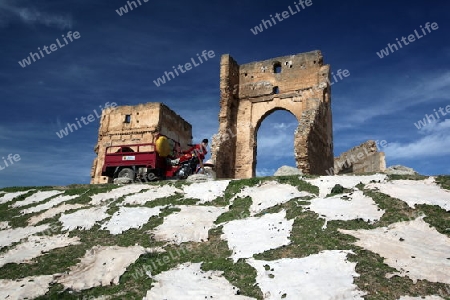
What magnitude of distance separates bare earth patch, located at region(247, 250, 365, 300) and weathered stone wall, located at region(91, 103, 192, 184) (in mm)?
22054

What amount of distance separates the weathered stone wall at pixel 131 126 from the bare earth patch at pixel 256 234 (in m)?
19.9

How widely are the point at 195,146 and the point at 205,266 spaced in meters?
9.60

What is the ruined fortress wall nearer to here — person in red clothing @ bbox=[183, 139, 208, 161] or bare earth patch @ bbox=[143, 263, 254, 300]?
person in red clothing @ bbox=[183, 139, 208, 161]

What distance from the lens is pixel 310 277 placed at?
498 cm

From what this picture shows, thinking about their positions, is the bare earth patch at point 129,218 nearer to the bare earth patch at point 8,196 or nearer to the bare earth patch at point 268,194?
the bare earth patch at point 268,194

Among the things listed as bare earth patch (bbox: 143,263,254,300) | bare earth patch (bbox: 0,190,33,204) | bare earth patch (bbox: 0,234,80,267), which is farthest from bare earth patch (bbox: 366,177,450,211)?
bare earth patch (bbox: 0,190,33,204)

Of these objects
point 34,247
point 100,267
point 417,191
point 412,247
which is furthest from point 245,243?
point 34,247

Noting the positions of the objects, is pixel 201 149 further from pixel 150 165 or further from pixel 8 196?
pixel 8 196

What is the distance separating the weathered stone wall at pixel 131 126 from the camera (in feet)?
88.6

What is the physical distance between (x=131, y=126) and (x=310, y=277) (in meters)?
24.8

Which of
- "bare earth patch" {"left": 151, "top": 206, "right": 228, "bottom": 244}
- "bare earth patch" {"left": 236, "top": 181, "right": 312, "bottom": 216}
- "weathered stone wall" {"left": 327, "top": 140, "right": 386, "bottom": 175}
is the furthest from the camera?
"weathered stone wall" {"left": 327, "top": 140, "right": 386, "bottom": 175}

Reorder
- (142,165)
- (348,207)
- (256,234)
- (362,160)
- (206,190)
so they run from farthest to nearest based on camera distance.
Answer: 1. (362,160)
2. (142,165)
3. (206,190)
4. (348,207)
5. (256,234)

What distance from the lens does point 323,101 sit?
60.0 ft

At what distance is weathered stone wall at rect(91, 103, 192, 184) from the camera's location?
88.6 ft
